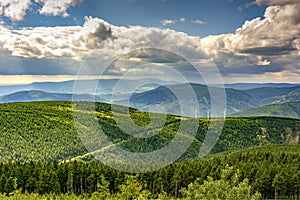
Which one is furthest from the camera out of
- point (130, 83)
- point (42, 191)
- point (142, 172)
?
point (142, 172)

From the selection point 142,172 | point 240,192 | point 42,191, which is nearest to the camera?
point 240,192

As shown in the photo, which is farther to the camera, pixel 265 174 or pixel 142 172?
pixel 142 172

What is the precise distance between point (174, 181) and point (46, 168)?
38.6 meters

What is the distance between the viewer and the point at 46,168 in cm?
10431

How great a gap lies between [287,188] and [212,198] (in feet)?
250

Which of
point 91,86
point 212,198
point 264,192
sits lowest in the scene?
point 264,192

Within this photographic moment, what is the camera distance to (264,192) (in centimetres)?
10581

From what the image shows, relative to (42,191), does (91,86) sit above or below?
above

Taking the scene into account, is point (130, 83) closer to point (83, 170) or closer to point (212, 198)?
point (212, 198)

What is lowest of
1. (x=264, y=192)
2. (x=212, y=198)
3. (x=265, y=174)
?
(x=264, y=192)

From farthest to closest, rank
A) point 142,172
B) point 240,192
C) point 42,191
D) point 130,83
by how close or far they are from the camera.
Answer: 1. point 142,172
2. point 42,191
3. point 130,83
4. point 240,192

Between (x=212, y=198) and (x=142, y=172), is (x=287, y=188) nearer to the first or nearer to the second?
(x=142, y=172)

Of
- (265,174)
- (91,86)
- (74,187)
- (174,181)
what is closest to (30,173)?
(74,187)

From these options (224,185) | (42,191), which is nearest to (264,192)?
(42,191)
